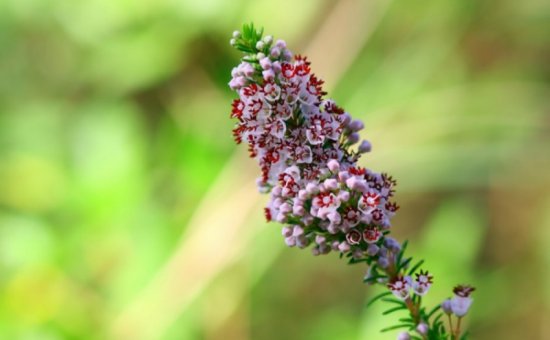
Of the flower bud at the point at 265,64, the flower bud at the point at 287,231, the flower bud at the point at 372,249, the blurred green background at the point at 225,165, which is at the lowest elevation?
the flower bud at the point at 372,249

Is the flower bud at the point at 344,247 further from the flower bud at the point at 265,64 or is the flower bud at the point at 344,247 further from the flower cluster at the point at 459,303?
the flower bud at the point at 265,64

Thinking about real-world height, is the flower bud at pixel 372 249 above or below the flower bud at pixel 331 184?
below

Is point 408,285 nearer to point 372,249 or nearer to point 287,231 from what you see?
point 372,249

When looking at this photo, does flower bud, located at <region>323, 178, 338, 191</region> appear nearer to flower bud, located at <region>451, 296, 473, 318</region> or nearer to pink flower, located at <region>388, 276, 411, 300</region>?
pink flower, located at <region>388, 276, 411, 300</region>

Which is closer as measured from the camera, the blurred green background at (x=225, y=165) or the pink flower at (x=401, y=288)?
the pink flower at (x=401, y=288)

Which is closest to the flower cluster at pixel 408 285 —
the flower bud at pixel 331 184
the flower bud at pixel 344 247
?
the flower bud at pixel 344 247

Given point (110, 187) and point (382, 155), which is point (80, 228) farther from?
point (382, 155)

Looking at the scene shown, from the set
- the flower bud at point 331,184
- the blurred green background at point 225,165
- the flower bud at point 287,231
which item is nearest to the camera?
the flower bud at point 331,184
